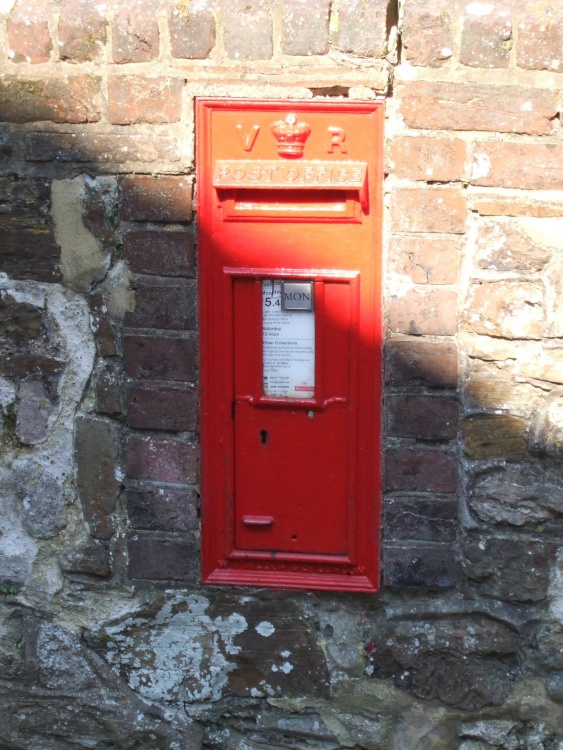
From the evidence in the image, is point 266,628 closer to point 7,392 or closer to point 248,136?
point 7,392

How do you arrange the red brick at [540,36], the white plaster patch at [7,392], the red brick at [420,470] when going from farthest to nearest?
the white plaster patch at [7,392]
the red brick at [420,470]
the red brick at [540,36]

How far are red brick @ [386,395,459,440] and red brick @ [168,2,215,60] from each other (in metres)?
0.88

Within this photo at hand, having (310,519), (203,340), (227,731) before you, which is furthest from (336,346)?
(227,731)

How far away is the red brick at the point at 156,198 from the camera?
5.88 feet

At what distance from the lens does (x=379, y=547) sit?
191cm

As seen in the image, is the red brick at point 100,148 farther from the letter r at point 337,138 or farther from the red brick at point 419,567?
the red brick at point 419,567

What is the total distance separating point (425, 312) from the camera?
1.78m

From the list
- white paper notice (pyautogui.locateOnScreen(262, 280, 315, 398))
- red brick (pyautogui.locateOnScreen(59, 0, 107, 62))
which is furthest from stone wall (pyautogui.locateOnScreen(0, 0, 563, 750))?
white paper notice (pyautogui.locateOnScreen(262, 280, 315, 398))

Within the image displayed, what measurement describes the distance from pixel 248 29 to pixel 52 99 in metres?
0.47

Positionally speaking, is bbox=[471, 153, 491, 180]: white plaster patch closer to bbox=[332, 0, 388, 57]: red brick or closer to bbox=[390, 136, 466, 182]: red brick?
bbox=[390, 136, 466, 182]: red brick

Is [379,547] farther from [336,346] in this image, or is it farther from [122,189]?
[122,189]

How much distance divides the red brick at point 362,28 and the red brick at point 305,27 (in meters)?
0.03

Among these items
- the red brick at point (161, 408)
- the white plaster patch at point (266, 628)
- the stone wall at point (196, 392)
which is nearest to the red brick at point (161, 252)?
the stone wall at point (196, 392)

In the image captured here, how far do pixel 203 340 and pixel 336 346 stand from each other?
0.31 m
